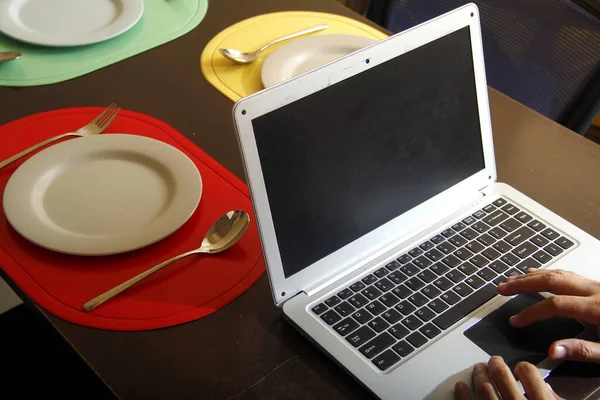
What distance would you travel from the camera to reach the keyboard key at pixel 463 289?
2.46ft

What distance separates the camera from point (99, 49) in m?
1.08

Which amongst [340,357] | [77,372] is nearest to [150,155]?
[340,357]

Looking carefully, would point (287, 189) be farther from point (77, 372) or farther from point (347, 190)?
point (77, 372)

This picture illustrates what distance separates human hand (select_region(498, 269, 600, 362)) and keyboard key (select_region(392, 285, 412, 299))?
0.11m

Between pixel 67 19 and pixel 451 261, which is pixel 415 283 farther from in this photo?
pixel 67 19

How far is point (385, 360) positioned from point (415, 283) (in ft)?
0.39

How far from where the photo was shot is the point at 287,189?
26.8 inches

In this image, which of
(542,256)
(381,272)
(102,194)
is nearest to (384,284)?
(381,272)

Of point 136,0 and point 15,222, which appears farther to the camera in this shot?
point 136,0

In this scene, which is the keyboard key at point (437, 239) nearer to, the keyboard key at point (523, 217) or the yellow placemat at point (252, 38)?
the keyboard key at point (523, 217)

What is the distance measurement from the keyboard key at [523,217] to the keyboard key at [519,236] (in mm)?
13

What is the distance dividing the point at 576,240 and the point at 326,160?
376mm

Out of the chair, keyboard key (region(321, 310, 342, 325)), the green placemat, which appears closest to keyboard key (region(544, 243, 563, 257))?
keyboard key (region(321, 310, 342, 325))

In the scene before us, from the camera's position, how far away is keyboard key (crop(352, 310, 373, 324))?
70 centimetres
